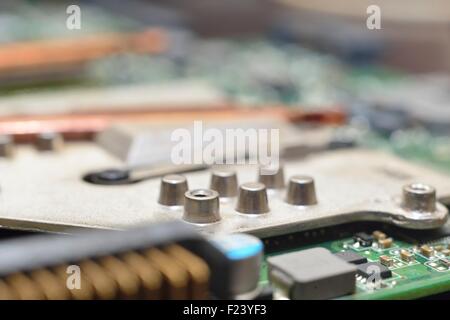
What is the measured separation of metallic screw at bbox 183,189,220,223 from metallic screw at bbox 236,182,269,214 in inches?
2.6

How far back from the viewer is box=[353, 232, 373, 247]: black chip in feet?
4.80

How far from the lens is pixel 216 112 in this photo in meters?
2.16

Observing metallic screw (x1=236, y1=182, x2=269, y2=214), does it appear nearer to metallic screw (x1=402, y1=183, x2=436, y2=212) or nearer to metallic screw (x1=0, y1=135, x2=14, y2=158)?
metallic screw (x1=402, y1=183, x2=436, y2=212)

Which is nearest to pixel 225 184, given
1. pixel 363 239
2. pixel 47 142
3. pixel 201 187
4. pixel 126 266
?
pixel 201 187

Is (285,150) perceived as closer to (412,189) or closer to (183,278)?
(412,189)

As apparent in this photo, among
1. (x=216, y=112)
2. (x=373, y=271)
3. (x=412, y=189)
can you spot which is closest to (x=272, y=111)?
(x=216, y=112)

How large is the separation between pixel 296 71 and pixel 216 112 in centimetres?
103

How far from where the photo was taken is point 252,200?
143 centimetres

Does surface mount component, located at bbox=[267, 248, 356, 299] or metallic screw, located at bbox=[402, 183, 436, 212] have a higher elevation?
metallic screw, located at bbox=[402, 183, 436, 212]

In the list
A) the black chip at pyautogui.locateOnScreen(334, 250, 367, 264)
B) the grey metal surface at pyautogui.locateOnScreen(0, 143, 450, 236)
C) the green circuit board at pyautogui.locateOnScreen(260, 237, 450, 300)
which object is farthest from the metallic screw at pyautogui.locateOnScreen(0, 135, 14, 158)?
the black chip at pyautogui.locateOnScreen(334, 250, 367, 264)

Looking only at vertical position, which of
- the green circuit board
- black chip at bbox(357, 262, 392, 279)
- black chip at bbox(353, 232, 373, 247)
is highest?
black chip at bbox(353, 232, 373, 247)

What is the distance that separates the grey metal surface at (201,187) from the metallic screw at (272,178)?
0.06ft

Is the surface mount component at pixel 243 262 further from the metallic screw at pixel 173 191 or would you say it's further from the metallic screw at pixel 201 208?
the metallic screw at pixel 173 191

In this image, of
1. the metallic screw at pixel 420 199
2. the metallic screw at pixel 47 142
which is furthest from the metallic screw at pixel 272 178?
the metallic screw at pixel 47 142
